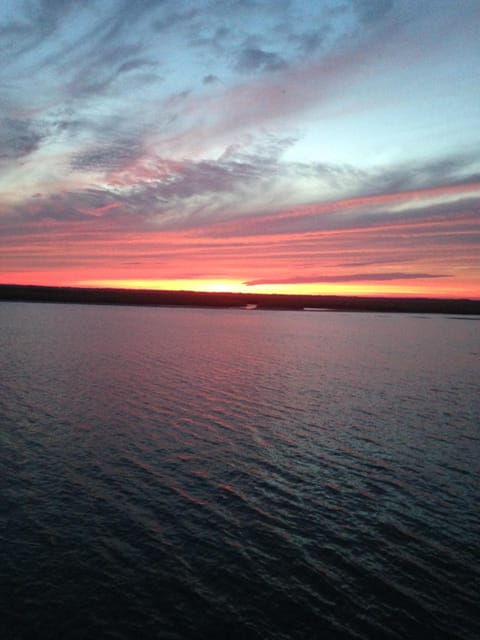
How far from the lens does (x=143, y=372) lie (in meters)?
57.4

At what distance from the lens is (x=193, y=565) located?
17391 millimetres

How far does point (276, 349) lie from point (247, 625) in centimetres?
7528

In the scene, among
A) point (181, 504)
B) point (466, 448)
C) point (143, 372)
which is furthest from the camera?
point (143, 372)

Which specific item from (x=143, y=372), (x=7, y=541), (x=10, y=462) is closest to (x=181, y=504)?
(x=7, y=541)

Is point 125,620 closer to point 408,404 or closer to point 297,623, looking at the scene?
point 297,623

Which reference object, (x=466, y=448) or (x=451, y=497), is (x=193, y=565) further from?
(x=466, y=448)

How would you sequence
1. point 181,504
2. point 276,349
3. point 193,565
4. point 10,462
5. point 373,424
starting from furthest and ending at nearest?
point 276,349 → point 373,424 → point 10,462 → point 181,504 → point 193,565

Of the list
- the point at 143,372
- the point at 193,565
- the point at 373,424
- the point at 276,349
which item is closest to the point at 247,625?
the point at 193,565

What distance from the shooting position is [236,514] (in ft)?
70.2

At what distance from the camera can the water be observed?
15.0 metres

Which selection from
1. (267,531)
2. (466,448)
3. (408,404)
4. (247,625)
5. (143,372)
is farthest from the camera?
(143,372)

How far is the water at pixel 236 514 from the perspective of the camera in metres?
15.0

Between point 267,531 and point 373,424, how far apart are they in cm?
1958

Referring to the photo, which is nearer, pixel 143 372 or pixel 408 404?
pixel 408 404
